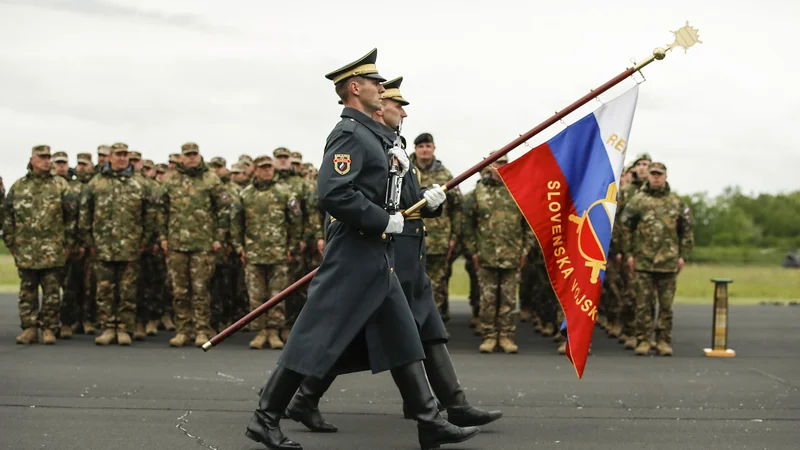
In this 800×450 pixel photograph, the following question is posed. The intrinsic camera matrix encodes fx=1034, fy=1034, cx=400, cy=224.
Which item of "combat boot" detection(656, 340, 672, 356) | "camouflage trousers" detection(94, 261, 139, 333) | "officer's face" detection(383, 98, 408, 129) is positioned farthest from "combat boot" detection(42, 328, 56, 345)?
"combat boot" detection(656, 340, 672, 356)

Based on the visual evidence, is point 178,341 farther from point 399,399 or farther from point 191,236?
point 399,399

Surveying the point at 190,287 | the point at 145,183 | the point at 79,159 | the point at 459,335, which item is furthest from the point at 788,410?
the point at 79,159

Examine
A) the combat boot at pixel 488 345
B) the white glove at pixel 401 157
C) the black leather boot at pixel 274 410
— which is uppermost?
the white glove at pixel 401 157

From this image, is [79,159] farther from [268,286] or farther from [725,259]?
[725,259]

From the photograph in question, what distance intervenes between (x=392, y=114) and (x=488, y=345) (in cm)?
523

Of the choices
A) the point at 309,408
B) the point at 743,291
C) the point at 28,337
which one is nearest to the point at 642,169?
the point at 309,408

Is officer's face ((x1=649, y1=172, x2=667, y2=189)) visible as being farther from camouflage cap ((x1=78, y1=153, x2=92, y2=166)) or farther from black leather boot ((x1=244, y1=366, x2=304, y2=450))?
camouflage cap ((x1=78, y1=153, x2=92, y2=166))

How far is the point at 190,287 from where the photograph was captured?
41.9 ft

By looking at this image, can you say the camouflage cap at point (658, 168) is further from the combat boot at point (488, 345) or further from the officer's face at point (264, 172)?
the officer's face at point (264, 172)

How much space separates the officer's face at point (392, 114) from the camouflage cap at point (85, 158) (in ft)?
25.2

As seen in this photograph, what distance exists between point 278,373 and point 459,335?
8.18 m

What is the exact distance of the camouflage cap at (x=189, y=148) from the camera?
12.7 metres

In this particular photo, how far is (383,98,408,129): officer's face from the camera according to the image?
759 centimetres

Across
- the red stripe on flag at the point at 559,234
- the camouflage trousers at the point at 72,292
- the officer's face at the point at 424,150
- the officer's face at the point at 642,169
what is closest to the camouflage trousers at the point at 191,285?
the camouflage trousers at the point at 72,292
